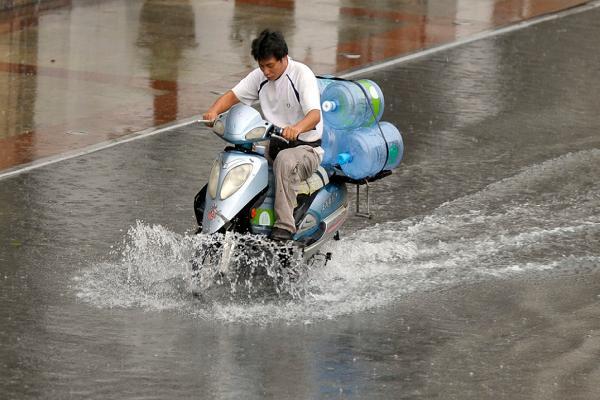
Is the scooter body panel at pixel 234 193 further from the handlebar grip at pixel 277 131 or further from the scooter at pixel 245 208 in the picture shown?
the handlebar grip at pixel 277 131

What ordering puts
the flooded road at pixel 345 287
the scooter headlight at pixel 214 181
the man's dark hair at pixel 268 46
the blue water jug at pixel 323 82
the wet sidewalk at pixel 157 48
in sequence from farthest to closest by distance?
the wet sidewalk at pixel 157 48 < the blue water jug at pixel 323 82 < the man's dark hair at pixel 268 46 < the scooter headlight at pixel 214 181 < the flooded road at pixel 345 287

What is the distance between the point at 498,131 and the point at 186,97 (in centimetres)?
331

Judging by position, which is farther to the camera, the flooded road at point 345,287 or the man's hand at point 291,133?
the man's hand at point 291,133

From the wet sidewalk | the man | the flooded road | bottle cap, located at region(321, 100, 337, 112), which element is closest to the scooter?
the man

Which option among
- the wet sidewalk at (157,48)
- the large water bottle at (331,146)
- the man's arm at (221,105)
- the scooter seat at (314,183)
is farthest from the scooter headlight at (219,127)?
the wet sidewalk at (157,48)

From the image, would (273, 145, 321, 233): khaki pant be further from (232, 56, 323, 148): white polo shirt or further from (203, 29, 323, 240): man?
(232, 56, 323, 148): white polo shirt

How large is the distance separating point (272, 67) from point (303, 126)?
462 millimetres

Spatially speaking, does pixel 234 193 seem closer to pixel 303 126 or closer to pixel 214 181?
pixel 214 181

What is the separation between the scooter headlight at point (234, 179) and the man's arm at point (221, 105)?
512 millimetres

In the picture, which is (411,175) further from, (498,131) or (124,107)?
(124,107)

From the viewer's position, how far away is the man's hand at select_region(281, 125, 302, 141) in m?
8.75

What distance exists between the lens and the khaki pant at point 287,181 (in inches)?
347

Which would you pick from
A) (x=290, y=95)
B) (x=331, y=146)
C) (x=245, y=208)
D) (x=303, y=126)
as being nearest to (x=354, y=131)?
(x=331, y=146)

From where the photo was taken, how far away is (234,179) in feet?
28.7
